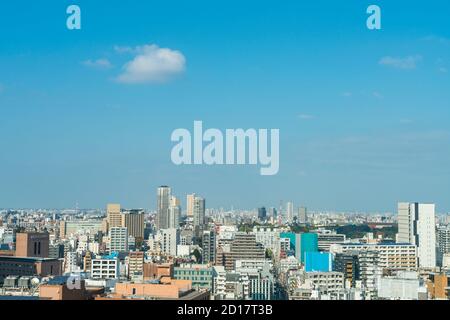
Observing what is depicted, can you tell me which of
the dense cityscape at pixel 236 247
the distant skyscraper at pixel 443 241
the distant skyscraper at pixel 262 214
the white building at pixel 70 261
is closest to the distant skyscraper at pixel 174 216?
the dense cityscape at pixel 236 247

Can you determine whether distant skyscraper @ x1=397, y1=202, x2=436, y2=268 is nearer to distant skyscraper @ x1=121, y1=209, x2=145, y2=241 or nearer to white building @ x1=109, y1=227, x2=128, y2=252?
distant skyscraper @ x1=121, y1=209, x2=145, y2=241

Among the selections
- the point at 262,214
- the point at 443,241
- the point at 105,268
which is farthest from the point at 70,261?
the point at 443,241

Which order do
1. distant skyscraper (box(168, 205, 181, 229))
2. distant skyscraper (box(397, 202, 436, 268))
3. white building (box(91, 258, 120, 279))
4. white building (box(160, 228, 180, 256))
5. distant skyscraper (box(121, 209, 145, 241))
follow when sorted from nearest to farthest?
white building (box(91, 258, 120, 279)) < distant skyscraper (box(397, 202, 436, 268)) < distant skyscraper (box(168, 205, 181, 229)) < white building (box(160, 228, 180, 256)) < distant skyscraper (box(121, 209, 145, 241))

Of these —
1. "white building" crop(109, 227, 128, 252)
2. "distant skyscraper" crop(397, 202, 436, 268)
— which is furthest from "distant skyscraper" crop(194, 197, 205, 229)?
"distant skyscraper" crop(397, 202, 436, 268)

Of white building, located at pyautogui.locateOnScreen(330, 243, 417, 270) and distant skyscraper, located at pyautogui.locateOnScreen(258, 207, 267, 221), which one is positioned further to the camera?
white building, located at pyautogui.locateOnScreen(330, 243, 417, 270)

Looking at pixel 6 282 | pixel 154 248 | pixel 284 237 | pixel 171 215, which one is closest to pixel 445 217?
pixel 284 237
